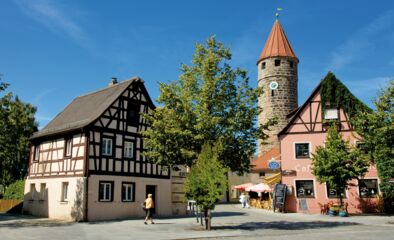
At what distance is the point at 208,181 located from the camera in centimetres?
1789

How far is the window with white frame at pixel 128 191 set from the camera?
27109mm

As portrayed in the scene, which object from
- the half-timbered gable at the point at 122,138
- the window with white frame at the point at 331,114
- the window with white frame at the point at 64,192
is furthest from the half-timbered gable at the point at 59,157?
the window with white frame at the point at 331,114

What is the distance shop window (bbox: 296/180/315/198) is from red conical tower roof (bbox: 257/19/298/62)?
2804 cm

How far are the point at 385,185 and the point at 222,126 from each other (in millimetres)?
16112

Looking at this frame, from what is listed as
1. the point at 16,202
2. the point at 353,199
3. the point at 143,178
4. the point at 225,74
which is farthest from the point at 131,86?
the point at 353,199

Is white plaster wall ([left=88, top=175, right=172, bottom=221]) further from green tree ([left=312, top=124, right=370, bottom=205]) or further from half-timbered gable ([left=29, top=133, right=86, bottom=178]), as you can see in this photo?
green tree ([left=312, top=124, right=370, bottom=205])

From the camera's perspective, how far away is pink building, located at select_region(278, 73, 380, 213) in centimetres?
3025

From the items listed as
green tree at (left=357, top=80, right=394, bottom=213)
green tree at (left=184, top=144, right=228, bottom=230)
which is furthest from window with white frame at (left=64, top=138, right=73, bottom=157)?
green tree at (left=357, top=80, right=394, bottom=213)

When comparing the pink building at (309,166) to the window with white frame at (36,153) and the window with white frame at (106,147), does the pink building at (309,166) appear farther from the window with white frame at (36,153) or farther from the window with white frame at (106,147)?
the window with white frame at (36,153)

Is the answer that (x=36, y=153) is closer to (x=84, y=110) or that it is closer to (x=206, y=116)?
(x=84, y=110)

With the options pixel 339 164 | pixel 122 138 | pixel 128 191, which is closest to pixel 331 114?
pixel 339 164

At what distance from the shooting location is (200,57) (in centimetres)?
2053

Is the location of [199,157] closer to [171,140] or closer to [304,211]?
[171,140]

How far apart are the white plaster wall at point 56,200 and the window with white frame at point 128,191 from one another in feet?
10.2
